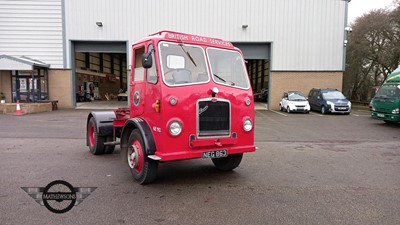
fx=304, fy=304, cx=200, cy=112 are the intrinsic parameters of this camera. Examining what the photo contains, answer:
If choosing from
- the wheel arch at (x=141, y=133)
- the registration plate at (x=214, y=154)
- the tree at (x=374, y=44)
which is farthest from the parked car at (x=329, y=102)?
the wheel arch at (x=141, y=133)

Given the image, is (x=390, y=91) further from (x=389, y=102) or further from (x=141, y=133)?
(x=141, y=133)

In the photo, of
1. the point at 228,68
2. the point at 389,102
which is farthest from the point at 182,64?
the point at 389,102

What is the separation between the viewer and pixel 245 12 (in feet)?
73.9

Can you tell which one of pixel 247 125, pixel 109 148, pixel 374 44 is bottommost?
pixel 109 148

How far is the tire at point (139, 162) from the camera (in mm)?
4988

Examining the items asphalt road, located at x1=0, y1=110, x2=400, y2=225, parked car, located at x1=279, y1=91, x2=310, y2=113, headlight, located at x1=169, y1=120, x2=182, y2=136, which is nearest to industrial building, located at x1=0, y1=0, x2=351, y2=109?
parked car, located at x1=279, y1=91, x2=310, y2=113

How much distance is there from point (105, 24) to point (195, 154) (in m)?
20.1

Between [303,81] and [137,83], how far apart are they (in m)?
19.5

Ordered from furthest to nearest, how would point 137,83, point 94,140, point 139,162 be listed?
point 94,140 → point 137,83 → point 139,162

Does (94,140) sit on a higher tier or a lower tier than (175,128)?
lower

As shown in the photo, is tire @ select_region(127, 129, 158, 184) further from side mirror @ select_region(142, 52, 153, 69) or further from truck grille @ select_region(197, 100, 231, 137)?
side mirror @ select_region(142, 52, 153, 69)

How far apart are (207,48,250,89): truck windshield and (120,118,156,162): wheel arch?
4.71 ft

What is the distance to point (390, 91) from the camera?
13.6 meters

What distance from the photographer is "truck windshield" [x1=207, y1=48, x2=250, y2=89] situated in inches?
209
